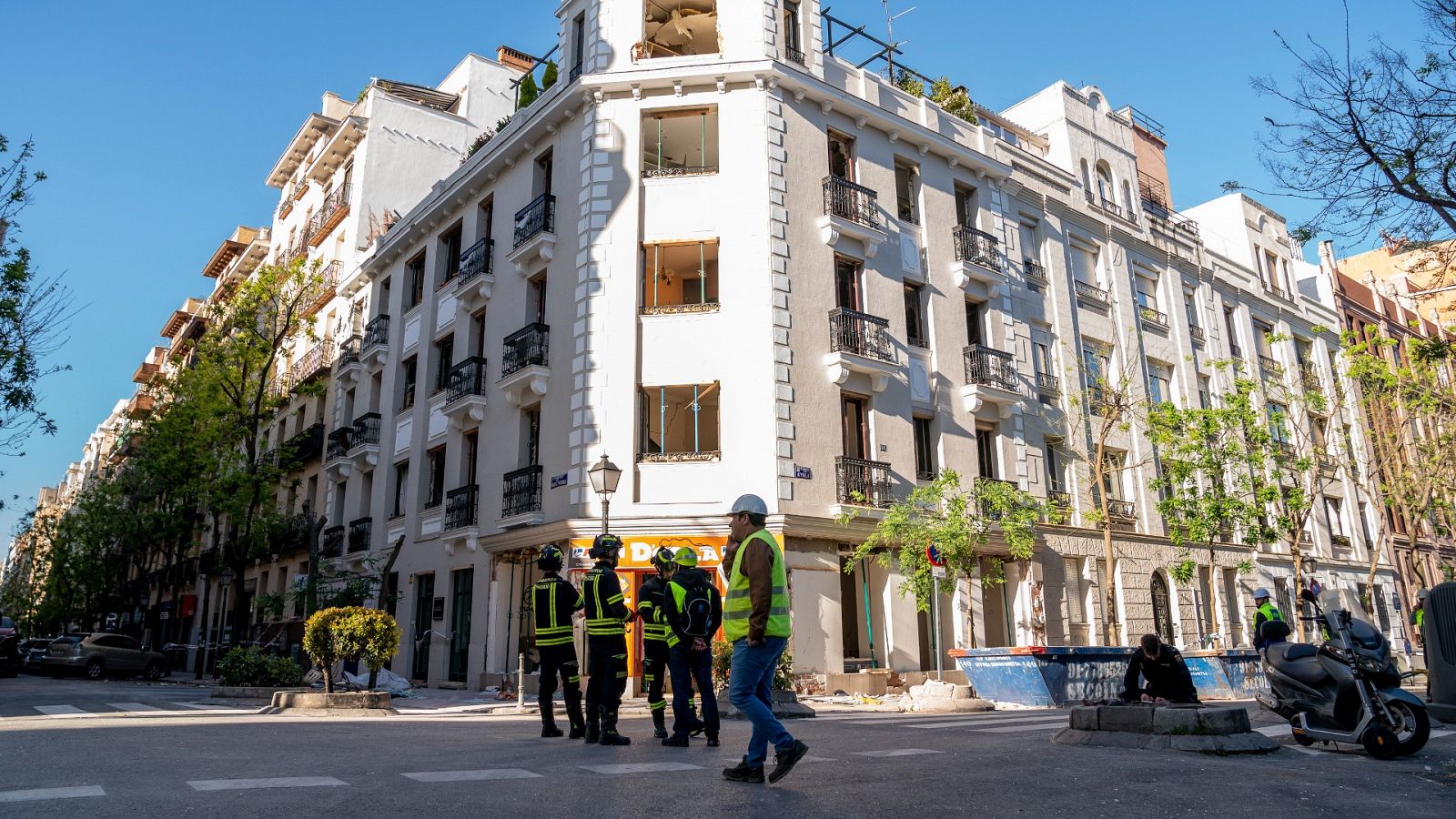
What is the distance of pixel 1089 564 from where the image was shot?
2420cm

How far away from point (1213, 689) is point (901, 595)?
5.77m

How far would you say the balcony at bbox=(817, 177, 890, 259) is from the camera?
20844 mm

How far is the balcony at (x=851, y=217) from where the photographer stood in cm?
2084

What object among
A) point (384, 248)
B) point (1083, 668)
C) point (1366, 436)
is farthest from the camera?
point (1366, 436)

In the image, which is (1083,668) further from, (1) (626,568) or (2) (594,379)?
(2) (594,379)

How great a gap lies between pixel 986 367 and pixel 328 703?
16.0m

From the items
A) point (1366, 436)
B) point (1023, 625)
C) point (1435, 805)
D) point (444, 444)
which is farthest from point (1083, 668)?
point (1366, 436)

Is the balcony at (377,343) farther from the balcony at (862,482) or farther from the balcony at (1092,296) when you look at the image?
the balcony at (1092,296)

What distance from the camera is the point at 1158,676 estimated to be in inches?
341

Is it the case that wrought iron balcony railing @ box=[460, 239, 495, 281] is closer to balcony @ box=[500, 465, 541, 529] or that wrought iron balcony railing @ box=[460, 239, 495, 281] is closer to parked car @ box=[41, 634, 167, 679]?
balcony @ box=[500, 465, 541, 529]

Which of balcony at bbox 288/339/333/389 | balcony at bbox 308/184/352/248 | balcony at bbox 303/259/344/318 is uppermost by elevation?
balcony at bbox 308/184/352/248

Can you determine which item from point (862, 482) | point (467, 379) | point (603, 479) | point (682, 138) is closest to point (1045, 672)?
point (862, 482)

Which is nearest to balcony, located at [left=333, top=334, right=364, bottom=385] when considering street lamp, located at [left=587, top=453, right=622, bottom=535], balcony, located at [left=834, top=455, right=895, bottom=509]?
street lamp, located at [left=587, top=453, right=622, bottom=535]

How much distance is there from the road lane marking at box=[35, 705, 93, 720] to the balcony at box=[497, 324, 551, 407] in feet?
33.2
